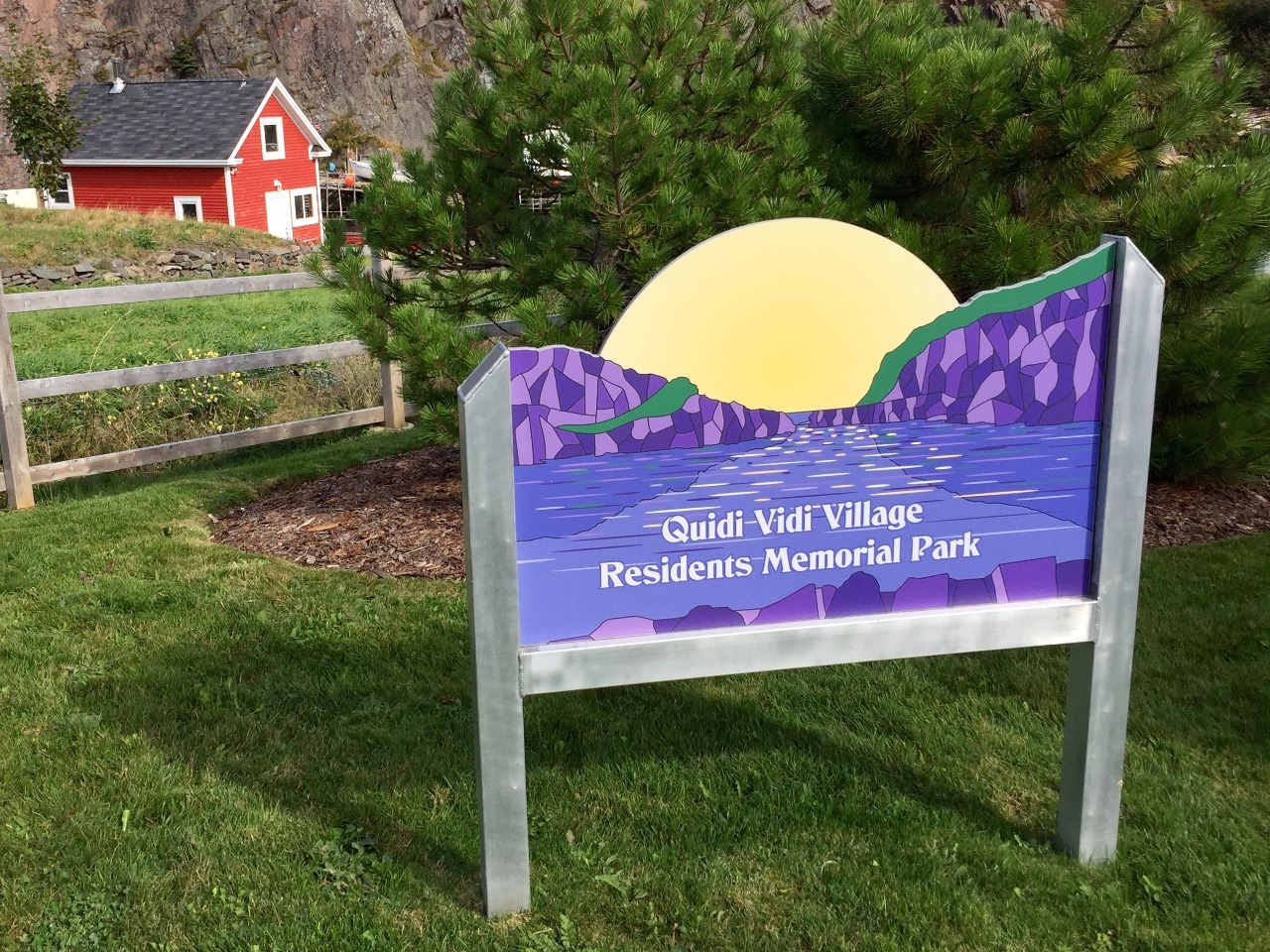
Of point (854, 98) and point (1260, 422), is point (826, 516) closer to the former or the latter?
point (854, 98)

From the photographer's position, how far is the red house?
126ft

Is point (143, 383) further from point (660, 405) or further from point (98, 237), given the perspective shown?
point (98, 237)

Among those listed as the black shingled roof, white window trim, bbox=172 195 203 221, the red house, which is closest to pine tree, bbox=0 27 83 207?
the red house

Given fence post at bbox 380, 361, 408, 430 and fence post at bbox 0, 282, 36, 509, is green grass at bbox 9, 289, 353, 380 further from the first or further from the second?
fence post at bbox 0, 282, 36, 509

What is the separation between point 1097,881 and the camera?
312 cm

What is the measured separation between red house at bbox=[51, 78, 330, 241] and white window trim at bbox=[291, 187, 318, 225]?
0.06m

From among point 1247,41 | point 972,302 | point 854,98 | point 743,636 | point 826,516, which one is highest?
point 1247,41

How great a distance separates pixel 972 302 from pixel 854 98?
3.09 metres

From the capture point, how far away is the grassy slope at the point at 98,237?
977 inches

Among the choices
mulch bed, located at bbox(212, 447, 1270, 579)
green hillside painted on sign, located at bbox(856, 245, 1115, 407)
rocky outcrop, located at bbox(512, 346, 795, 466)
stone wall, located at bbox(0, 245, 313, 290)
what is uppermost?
green hillside painted on sign, located at bbox(856, 245, 1115, 407)

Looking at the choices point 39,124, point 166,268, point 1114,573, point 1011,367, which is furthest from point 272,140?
point 1114,573

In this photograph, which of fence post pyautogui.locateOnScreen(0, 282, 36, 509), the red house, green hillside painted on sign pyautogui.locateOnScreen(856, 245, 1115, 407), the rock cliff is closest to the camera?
green hillside painted on sign pyautogui.locateOnScreen(856, 245, 1115, 407)

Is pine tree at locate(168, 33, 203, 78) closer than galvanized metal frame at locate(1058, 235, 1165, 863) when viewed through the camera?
No

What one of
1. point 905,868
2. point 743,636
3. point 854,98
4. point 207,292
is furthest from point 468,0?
point 905,868
